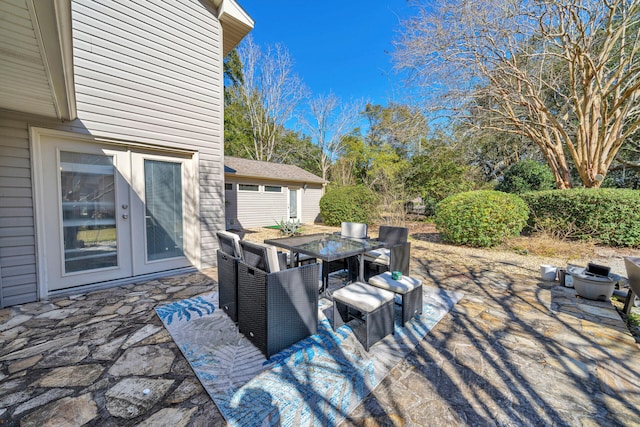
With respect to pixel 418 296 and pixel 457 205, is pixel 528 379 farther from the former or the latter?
pixel 457 205

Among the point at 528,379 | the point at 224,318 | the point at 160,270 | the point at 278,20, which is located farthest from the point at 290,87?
the point at 528,379

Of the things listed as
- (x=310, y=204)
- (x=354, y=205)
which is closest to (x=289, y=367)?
(x=354, y=205)

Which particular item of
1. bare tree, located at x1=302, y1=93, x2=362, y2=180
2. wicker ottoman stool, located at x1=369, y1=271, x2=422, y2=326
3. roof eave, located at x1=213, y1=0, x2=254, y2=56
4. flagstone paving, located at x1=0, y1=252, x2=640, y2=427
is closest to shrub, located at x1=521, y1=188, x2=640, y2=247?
flagstone paving, located at x1=0, y1=252, x2=640, y2=427

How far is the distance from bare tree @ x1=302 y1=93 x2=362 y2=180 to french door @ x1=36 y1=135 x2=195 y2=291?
16.1m

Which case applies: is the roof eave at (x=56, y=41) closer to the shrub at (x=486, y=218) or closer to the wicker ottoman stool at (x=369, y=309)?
the wicker ottoman stool at (x=369, y=309)

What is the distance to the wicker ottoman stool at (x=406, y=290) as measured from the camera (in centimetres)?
259

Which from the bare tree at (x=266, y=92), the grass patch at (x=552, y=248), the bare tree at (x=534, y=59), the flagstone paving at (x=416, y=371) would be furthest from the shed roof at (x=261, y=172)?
the grass patch at (x=552, y=248)

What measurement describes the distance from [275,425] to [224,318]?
152 centimetres

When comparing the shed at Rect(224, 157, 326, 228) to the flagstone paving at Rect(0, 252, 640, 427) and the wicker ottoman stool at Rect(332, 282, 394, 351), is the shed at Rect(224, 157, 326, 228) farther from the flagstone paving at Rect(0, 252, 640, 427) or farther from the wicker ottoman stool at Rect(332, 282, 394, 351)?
the wicker ottoman stool at Rect(332, 282, 394, 351)

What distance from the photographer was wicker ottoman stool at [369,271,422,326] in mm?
2590

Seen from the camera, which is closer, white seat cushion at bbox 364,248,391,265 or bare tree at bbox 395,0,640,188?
white seat cushion at bbox 364,248,391,265

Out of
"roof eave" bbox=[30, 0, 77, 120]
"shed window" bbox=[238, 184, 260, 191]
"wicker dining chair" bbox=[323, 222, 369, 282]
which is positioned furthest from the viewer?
"shed window" bbox=[238, 184, 260, 191]

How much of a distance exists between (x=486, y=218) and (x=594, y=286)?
2915 mm

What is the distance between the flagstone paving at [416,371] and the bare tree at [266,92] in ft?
58.6
